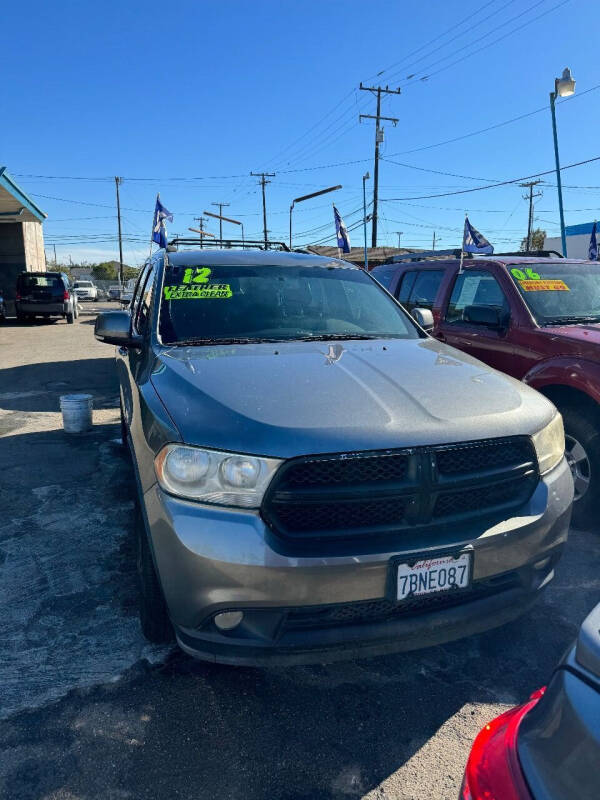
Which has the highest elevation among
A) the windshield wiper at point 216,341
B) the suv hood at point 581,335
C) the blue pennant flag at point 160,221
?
the blue pennant flag at point 160,221

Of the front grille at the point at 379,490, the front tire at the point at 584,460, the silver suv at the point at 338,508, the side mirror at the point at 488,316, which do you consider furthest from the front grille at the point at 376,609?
the side mirror at the point at 488,316

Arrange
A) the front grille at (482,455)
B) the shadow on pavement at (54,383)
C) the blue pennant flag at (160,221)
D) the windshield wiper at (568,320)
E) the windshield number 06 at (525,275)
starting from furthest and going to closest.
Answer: the blue pennant flag at (160,221)
the shadow on pavement at (54,383)
the windshield number 06 at (525,275)
the windshield wiper at (568,320)
the front grille at (482,455)

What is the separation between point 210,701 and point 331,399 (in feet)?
4.39

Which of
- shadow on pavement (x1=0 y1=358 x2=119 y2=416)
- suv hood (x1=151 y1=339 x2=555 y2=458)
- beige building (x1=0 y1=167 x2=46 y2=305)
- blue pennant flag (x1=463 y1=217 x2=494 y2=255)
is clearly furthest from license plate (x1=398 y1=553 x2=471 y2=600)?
beige building (x1=0 y1=167 x2=46 y2=305)

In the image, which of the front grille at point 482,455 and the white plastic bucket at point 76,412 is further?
the white plastic bucket at point 76,412

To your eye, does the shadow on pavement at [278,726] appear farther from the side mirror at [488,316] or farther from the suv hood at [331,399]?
the side mirror at [488,316]

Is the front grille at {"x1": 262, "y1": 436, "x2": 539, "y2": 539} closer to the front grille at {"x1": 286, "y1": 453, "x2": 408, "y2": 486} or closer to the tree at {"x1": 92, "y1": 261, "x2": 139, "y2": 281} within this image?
the front grille at {"x1": 286, "y1": 453, "x2": 408, "y2": 486}

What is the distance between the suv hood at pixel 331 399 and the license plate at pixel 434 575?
A: 437 mm

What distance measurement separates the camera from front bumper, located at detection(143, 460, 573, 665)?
1.92 meters

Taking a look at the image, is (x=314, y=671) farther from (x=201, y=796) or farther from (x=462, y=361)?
(x=462, y=361)

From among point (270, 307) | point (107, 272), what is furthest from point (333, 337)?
point (107, 272)

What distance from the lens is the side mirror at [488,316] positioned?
14.9ft

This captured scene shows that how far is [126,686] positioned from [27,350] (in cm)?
1354

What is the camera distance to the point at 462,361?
9.98ft
